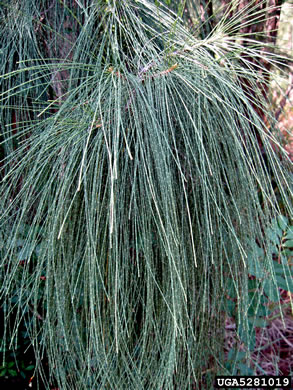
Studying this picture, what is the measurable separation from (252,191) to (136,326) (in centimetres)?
38

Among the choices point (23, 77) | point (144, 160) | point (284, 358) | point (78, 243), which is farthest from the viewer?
point (284, 358)

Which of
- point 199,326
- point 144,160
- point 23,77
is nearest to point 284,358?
point 199,326

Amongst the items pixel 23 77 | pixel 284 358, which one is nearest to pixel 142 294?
pixel 23 77

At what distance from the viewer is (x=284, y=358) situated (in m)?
1.72

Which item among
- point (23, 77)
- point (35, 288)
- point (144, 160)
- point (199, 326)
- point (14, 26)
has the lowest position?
point (199, 326)

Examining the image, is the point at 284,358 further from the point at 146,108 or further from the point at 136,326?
the point at 146,108

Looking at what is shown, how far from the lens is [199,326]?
2.56 ft

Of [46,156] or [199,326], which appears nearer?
[46,156]

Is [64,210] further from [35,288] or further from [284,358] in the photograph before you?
[284,358]

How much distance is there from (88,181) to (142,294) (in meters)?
0.27

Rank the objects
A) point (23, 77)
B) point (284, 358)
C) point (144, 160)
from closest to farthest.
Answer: point (144, 160)
point (23, 77)
point (284, 358)

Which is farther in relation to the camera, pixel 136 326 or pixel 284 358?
pixel 284 358

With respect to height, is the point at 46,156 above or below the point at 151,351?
above

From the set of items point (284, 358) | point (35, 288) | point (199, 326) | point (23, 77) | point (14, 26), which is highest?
point (14, 26)
